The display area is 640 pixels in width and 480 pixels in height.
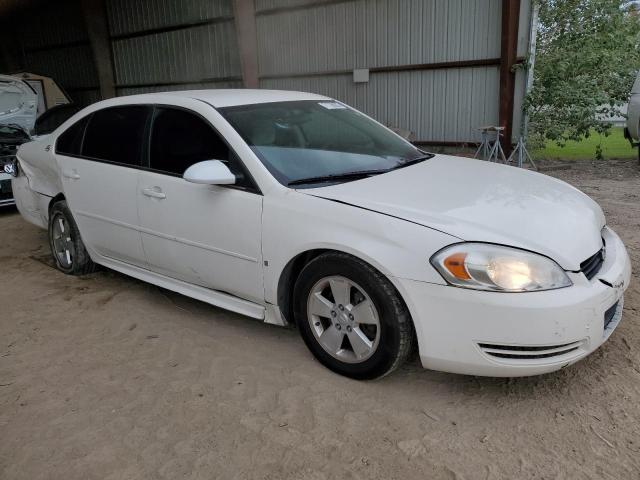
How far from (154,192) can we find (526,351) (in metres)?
2.40

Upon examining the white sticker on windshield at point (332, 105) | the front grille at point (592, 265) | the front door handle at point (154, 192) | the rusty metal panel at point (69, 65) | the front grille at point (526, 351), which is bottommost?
the front grille at point (526, 351)

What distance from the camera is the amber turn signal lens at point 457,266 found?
7.84 feet

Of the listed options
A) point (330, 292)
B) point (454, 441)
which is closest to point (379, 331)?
point (330, 292)

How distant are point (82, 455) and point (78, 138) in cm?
274

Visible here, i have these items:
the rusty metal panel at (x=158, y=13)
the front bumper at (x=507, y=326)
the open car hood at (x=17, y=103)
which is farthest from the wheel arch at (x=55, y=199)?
the rusty metal panel at (x=158, y=13)

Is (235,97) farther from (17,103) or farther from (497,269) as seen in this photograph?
(17,103)

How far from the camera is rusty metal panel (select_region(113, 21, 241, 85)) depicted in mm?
13188

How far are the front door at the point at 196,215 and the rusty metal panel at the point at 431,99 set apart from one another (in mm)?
7290

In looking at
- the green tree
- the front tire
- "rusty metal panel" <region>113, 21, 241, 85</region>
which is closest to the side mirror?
the front tire

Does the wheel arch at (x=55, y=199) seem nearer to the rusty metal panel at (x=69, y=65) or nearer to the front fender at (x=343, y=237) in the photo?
the front fender at (x=343, y=237)

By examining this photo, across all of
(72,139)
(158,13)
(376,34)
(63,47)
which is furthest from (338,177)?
(63,47)

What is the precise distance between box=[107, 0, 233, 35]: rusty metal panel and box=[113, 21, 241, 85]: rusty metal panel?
0.24 m

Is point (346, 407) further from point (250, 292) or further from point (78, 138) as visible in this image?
point (78, 138)

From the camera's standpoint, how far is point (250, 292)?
3164 millimetres
